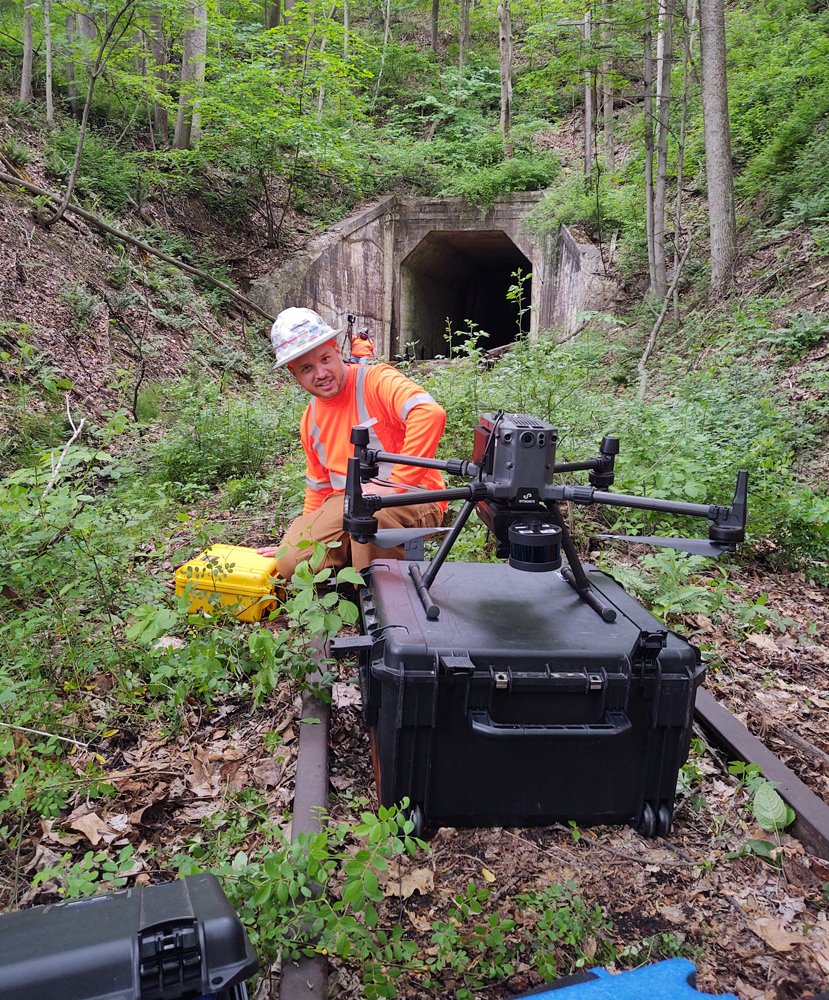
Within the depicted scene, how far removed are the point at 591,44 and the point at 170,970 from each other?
13.9m

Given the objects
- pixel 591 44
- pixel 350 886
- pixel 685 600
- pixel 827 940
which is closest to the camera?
pixel 350 886

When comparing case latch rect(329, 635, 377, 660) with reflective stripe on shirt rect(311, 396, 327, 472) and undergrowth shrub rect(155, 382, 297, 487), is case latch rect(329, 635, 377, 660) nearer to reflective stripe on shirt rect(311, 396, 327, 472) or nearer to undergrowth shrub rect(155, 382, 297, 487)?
reflective stripe on shirt rect(311, 396, 327, 472)

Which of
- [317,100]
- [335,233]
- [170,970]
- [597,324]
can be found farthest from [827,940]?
[317,100]

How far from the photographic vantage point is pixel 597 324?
12.5 meters

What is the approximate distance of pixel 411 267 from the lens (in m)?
18.4

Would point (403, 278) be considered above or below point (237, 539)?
above

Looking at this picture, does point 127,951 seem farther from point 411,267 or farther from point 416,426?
point 411,267

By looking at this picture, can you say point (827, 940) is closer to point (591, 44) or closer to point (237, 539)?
point (237, 539)

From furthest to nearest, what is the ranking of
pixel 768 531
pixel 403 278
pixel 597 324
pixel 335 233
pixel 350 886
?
1. pixel 403 278
2. pixel 335 233
3. pixel 597 324
4. pixel 768 531
5. pixel 350 886

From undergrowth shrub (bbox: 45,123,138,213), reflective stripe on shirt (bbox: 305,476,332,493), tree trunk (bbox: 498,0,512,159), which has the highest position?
tree trunk (bbox: 498,0,512,159)

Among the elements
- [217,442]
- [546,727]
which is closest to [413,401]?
[546,727]

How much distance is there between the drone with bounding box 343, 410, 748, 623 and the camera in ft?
7.07

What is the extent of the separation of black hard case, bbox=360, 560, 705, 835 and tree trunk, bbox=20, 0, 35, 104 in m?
13.4

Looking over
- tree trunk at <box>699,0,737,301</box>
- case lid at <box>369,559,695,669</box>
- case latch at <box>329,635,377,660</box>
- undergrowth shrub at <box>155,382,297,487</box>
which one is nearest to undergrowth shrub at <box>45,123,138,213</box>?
undergrowth shrub at <box>155,382,297,487</box>
